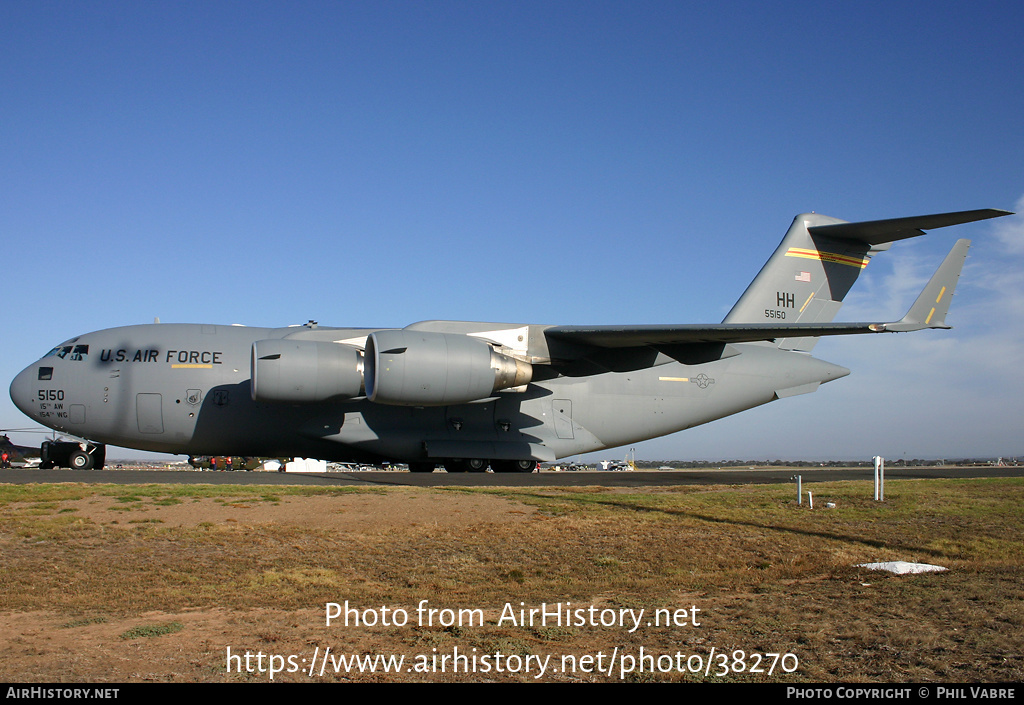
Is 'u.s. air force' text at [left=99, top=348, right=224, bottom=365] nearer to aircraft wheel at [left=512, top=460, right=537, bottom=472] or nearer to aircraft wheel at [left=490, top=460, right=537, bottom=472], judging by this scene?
aircraft wheel at [left=490, top=460, right=537, bottom=472]

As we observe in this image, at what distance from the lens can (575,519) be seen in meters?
8.96

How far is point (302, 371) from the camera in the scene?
14.6 m

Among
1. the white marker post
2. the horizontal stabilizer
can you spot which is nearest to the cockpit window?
the white marker post

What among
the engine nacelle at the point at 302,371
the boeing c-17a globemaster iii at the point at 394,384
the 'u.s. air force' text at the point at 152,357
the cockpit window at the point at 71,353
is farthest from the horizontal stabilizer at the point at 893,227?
the cockpit window at the point at 71,353

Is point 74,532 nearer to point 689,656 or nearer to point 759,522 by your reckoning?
point 689,656

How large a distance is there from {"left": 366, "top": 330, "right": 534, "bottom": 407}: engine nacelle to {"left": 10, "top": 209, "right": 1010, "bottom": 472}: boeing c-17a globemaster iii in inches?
1.1

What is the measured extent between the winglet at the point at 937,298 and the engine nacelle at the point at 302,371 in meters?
10.5

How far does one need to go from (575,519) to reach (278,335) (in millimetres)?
10465

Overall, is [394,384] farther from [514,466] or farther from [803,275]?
[803,275]

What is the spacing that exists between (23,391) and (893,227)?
67.6 feet

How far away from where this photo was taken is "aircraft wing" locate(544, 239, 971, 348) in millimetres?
14070

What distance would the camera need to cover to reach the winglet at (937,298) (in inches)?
541

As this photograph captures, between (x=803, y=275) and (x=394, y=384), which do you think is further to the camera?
(x=803, y=275)

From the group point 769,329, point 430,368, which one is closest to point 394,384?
point 430,368
